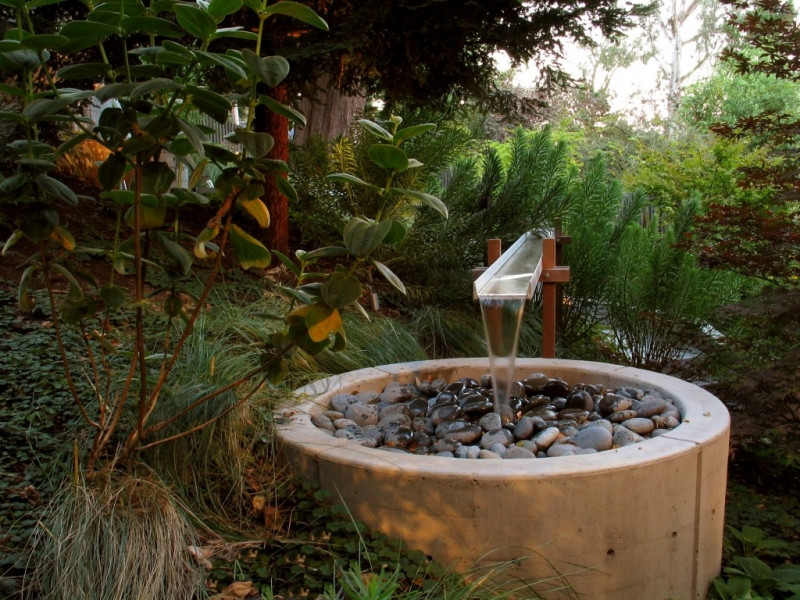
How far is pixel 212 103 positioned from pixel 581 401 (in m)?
2.08

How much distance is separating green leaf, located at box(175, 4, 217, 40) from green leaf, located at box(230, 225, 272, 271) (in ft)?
1.68

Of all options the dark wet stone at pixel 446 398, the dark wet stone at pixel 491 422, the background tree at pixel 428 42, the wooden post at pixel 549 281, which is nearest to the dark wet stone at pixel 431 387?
the dark wet stone at pixel 446 398

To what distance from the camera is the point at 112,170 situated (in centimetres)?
190

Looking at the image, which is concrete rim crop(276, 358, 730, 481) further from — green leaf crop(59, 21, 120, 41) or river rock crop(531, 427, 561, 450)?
green leaf crop(59, 21, 120, 41)

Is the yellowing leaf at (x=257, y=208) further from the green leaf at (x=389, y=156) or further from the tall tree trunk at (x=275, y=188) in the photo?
the tall tree trunk at (x=275, y=188)

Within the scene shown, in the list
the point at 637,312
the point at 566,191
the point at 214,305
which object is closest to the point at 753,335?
the point at 637,312

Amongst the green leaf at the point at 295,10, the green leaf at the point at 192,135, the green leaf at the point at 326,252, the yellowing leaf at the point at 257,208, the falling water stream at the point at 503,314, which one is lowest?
the falling water stream at the point at 503,314

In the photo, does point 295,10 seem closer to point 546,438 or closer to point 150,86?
point 150,86

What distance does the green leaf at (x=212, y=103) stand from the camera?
182 cm

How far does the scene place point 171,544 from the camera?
82.6 inches

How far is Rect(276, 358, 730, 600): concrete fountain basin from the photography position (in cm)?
222

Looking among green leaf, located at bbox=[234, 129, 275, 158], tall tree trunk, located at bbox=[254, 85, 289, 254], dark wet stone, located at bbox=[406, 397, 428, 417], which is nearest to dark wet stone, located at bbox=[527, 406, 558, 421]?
dark wet stone, located at bbox=[406, 397, 428, 417]

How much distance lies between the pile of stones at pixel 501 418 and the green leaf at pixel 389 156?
1.15m

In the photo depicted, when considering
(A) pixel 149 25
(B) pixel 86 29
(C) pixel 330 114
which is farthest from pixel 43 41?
(C) pixel 330 114
